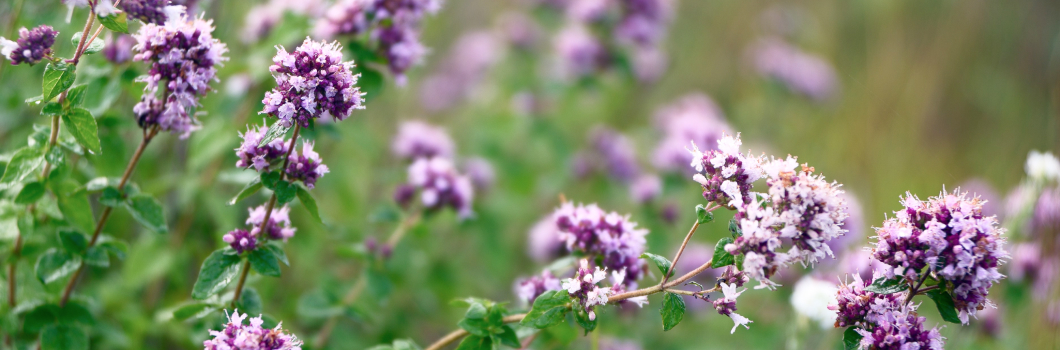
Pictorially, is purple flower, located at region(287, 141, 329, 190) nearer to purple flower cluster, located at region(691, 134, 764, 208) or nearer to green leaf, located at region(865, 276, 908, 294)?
purple flower cluster, located at region(691, 134, 764, 208)

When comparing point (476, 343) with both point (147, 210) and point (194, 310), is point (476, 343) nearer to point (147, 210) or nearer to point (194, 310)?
point (194, 310)

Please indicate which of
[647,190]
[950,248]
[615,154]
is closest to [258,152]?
[950,248]

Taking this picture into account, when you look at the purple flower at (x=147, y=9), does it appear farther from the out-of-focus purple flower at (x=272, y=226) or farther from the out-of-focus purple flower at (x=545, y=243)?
the out-of-focus purple flower at (x=545, y=243)

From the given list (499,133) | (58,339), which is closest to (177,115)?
(58,339)

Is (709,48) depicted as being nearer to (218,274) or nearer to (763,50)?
(763,50)

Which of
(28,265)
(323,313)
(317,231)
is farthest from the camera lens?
(317,231)

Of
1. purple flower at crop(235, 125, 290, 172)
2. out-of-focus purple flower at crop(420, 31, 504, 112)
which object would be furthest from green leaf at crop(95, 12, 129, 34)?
out-of-focus purple flower at crop(420, 31, 504, 112)
